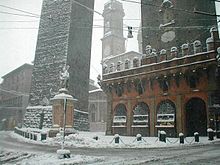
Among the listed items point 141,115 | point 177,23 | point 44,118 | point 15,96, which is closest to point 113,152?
point 141,115

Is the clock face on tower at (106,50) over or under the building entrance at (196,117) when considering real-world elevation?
over

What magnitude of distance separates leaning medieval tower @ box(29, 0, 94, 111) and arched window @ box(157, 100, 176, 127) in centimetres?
1230

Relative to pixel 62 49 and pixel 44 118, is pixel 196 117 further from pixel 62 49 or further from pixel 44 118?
pixel 62 49

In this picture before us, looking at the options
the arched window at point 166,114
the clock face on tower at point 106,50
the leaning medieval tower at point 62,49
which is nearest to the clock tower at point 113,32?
the clock face on tower at point 106,50

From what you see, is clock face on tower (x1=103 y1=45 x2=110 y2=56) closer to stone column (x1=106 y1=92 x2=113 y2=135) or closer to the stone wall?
the stone wall

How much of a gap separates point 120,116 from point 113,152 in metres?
12.8

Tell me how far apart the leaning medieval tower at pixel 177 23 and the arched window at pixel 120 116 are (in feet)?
25.5

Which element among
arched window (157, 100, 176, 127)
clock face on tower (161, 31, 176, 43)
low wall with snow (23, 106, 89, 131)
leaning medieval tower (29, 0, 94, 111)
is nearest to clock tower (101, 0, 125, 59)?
leaning medieval tower (29, 0, 94, 111)

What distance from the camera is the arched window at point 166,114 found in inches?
880

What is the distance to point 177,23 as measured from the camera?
86.5 ft

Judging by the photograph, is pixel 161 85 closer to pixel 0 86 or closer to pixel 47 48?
pixel 47 48

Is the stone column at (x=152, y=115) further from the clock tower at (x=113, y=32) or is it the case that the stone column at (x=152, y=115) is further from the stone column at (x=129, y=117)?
the clock tower at (x=113, y=32)

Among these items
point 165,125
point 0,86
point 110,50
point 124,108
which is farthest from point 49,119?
point 0,86

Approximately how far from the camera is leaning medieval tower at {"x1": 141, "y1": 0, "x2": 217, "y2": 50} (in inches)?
1004
